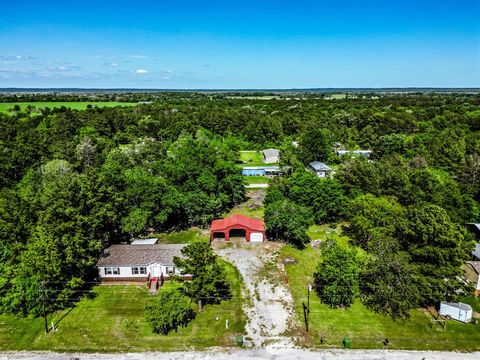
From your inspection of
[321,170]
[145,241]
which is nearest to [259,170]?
[321,170]

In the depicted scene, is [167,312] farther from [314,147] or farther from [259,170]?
[314,147]

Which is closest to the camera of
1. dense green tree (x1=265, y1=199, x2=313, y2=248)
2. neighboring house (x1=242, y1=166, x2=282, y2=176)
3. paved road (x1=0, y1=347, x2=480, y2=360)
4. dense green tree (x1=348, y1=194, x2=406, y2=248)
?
paved road (x1=0, y1=347, x2=480, y2=360)

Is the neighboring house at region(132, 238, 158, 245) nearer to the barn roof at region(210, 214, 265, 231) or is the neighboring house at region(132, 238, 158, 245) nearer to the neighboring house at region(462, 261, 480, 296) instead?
the barn roof at region(210, 214, 265, 231)

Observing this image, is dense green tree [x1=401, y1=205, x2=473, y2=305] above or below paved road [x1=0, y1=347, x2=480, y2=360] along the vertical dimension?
above

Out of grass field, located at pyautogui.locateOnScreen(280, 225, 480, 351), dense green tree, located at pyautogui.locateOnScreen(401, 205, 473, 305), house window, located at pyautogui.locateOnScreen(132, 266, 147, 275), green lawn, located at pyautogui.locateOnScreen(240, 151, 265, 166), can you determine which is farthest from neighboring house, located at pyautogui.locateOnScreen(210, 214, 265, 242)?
green lawn, located at pyautogui.locateOnScreen(240, 151, 265, 166)

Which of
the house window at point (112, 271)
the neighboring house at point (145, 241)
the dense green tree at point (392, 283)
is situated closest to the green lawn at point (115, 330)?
the house window at point (112, 271)

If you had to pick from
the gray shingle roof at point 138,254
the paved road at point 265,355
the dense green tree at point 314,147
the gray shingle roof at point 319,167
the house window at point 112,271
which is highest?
the dense green tree at point 314,147

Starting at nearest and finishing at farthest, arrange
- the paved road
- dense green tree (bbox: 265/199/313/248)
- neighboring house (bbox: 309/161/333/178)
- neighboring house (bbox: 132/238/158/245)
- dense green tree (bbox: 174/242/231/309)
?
the paved road → dense green tree (bbox: 174/242/231/309) → neighboring house (bbox: 132/238/158/245) → dense green tree (bbox: 265/199/313/248) → neighboring house (bbox: 309/161/333/178)

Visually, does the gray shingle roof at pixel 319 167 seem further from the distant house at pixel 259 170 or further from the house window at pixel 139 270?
the house window at pixel 139 270
